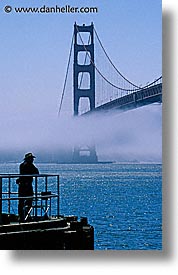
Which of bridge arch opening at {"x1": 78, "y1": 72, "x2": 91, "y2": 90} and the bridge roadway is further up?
bridge arch opening at {"x1": 78, "y1": 72, "x2": 91, "y2": 90}

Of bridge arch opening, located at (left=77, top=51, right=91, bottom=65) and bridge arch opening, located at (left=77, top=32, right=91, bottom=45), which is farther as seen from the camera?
bridge arch opening, located at (left=77, top=51, right=91, bottom=65)

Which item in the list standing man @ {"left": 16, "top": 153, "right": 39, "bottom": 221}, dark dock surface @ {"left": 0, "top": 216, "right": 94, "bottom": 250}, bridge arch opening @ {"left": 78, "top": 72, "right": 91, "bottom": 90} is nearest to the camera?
dark dock surface @ {"left": 0, "top": 216, "right": 94, "bottom": 250}

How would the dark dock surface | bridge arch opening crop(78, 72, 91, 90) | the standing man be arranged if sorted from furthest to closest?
bridge arch opening crop(78, 72, 91, 90) → the standing man → the dark dock surface

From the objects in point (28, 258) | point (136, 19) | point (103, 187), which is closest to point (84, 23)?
point (136, 19)

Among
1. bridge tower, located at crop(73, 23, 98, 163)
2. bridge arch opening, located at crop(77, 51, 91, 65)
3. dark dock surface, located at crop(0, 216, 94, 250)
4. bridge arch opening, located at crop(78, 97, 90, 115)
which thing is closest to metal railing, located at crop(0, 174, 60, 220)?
dark dock surface, located at crop(0, 216, 94, 250)

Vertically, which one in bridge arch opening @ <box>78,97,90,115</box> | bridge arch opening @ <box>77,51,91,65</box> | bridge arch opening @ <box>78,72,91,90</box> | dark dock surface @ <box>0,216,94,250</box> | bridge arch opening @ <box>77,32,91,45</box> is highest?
bridge arch opening @ <box>77,32,91,45</box>

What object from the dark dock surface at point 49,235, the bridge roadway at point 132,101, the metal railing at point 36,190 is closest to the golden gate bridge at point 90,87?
the bridge roadway at point 132,101

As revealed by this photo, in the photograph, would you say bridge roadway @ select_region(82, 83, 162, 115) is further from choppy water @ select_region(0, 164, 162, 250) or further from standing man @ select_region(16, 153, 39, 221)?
standing man @ select_region(16, 153, 39, 221)
